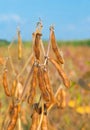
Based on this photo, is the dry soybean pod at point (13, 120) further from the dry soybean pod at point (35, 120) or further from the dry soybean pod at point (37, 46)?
the dry soybean pod at point (37, 46)

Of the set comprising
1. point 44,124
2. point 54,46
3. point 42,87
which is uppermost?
point 54,46

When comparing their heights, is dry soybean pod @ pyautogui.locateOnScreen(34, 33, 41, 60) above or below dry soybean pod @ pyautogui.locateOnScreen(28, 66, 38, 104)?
above

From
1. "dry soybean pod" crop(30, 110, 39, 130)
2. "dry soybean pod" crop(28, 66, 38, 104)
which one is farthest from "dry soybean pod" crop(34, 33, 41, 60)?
"dry soybean pod" crop(30, 110, 39, 130)

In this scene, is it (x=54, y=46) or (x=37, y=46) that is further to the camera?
(x=54, y=46)

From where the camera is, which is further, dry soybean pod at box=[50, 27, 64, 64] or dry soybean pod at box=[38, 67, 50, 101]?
dry soybean pod at box=[50, 27, 64, 64]

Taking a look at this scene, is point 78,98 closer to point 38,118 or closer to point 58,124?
point 58,124

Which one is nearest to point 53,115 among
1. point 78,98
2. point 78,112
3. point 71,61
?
point 78,112

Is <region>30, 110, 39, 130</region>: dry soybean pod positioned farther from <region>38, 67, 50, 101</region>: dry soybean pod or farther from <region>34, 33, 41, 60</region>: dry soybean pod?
<region>34, 33, 41, 60</region>: dry soybean pod

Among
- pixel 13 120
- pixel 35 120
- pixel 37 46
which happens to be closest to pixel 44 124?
pixel 35 120

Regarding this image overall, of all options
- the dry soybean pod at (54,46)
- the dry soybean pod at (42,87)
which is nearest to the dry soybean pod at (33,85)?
the dry soybean pod at (42,87)

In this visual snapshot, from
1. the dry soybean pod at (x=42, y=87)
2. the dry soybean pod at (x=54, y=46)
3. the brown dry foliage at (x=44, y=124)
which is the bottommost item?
the brown dry foliage at (x=44, y=124)

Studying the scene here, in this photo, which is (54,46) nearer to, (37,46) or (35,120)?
(37,46)

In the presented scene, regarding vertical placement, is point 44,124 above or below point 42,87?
below
